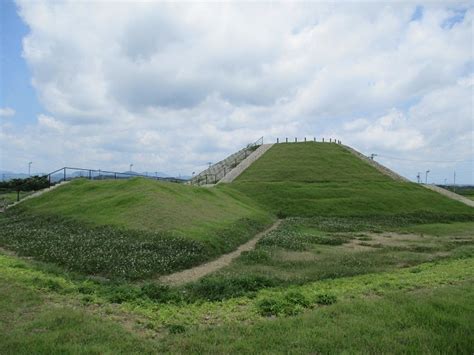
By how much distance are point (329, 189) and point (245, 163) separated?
20679 millimetres

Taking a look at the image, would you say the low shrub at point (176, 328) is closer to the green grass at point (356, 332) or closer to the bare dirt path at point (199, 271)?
the green grass at point (356, 332)

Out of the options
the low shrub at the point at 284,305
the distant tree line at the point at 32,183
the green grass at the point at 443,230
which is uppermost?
the distant tree line at the point at 32,183

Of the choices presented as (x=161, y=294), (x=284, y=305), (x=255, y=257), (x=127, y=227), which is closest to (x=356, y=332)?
(x=284, y=305)

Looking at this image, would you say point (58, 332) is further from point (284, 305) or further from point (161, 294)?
Result: point (284, 305)

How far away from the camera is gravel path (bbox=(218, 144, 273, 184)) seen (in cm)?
5856

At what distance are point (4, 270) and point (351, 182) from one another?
48153 millimetres

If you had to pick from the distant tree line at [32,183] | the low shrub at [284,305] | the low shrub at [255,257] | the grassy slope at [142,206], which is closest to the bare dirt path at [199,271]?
the low shrub at [255,257]

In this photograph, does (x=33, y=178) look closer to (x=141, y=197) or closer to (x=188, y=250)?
(x=141, y=197)

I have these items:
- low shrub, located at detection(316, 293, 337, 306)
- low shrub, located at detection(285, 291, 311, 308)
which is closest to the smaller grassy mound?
low shrub, located at detection(285, 291, 311, 308)

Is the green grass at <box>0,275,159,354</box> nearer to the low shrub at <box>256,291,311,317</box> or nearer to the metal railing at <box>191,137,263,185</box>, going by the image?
the low shrub at <box>256,291,311,317</box>

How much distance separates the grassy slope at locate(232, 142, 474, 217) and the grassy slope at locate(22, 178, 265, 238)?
956 centimetres

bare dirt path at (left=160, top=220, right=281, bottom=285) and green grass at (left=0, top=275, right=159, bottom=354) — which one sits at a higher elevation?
green grass at (left=0, top=275, right=159, bottom=354)

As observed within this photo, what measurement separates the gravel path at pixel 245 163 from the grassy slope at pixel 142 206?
715 inches

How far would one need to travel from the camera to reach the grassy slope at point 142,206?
23.7m
